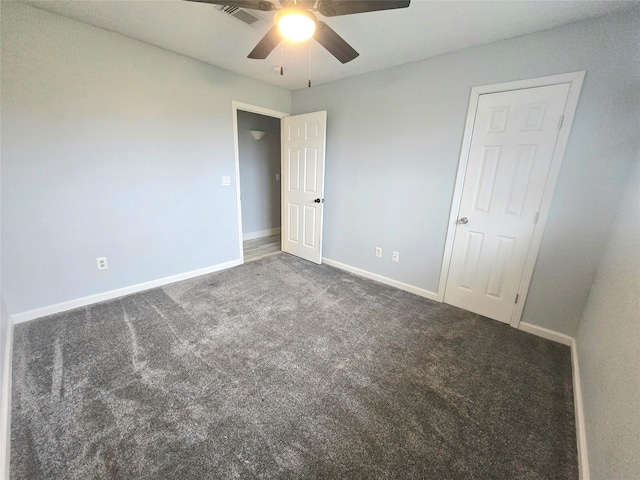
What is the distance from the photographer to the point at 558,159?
1.93 meters

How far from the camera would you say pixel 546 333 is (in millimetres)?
2146

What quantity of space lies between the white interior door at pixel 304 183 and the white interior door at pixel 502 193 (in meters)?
1.73

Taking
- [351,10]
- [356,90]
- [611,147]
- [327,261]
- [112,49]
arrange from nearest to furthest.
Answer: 1. [351,10]
2. [611,147]
3. [112,49]
4. [356,90]
5. [327,261]

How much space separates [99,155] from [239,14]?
5.67 ft

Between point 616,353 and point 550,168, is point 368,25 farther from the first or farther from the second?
point 616,353

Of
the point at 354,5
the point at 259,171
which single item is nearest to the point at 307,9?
the point at 354,5

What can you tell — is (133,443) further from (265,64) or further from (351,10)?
(265,64)

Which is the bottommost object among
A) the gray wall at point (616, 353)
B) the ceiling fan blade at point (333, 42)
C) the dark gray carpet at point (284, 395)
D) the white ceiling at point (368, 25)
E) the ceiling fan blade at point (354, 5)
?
the dark gray carpet at point (284, 395)

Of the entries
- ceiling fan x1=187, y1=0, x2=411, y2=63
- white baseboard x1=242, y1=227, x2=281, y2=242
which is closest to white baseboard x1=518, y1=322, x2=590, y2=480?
ceiling fan x1=187, y1=0, x2=411, y2=63

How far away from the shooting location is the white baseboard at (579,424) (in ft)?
3.80

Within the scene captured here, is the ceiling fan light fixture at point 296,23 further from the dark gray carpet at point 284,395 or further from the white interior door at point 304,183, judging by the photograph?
the dark gray carpet at point 284,395

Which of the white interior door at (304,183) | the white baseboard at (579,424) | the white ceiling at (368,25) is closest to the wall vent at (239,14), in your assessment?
the white ceiling at (368,25)

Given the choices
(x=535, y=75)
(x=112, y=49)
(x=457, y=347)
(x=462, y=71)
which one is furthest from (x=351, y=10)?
(x=457, y=347)

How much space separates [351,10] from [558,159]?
186 centimetres
